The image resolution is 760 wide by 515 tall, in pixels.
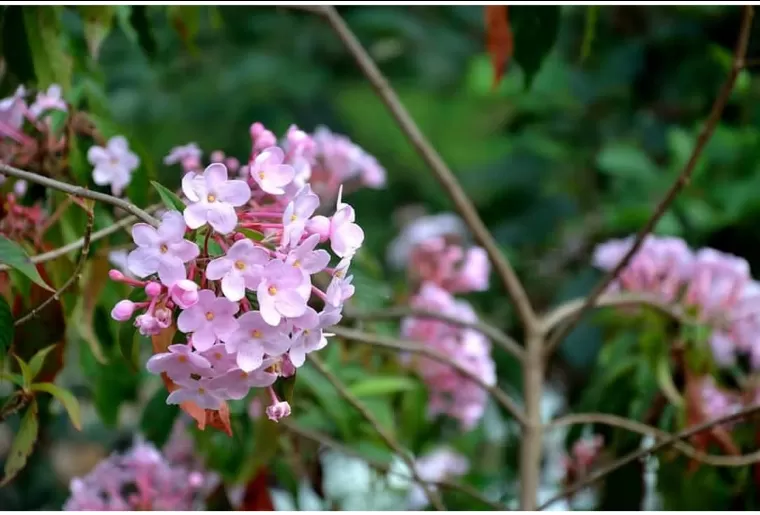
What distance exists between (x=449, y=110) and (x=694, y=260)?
159 centimetres

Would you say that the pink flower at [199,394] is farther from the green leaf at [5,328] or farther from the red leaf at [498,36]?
the red leaf at [498,36]

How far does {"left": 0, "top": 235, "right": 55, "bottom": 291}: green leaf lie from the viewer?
29.4 inches

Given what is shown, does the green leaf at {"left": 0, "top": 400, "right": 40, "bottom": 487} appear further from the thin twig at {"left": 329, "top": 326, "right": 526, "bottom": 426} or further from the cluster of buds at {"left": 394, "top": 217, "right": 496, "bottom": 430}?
the cluster of buds at {"left": 394, "top": 217, "right": 496, "bottom": 430}

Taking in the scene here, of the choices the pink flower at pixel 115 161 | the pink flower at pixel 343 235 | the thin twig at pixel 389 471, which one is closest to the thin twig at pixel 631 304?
the thin twig at pixel 389 471

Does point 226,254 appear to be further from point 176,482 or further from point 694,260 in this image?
point 694,260

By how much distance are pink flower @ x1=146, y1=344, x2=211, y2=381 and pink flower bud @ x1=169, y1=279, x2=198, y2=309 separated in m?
0.03

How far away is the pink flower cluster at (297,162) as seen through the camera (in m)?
0.77

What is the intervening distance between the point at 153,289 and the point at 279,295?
0.08 m

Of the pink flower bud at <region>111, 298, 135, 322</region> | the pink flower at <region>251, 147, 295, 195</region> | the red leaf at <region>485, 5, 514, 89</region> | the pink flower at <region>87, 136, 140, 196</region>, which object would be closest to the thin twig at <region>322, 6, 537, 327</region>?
the red leaf at <region>485, 5, 514, 89</region>

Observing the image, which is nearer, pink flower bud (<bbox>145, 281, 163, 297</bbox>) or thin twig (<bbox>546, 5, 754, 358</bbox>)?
pink flower bud (<bbox>145, 281, 163, 297</bbox>)

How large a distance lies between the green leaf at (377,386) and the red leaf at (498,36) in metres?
0.45

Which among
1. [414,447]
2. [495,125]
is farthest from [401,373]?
[495,125]

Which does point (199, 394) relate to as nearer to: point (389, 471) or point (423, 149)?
point (389, 471)

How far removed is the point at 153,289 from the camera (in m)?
0.69
